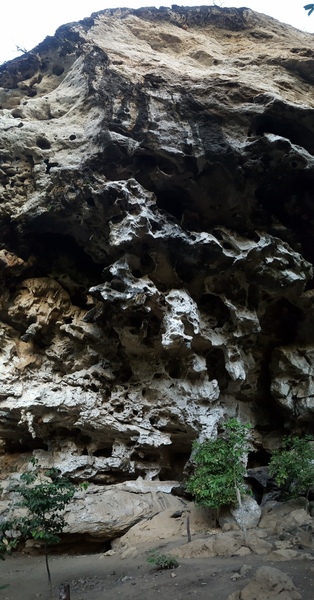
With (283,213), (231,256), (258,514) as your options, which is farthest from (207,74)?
(258,514)

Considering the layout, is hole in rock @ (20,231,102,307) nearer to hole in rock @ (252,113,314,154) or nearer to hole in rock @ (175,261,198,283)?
hole in rock @ (175,261,198,283)

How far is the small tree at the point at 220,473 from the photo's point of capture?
8.73 meters

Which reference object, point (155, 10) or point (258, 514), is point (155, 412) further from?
point (155, 10)

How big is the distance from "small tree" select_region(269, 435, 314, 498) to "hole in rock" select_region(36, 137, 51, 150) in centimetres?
1164

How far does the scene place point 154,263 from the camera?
11.6m

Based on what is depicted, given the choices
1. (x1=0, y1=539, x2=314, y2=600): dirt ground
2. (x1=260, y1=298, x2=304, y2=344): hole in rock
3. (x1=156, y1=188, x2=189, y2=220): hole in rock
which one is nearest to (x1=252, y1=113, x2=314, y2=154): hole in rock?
(x1=156, y1=188, x2=189, y2=220): hole in rock

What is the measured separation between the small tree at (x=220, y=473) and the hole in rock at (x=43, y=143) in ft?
33.9

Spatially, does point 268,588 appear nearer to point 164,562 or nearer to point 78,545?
point 164,562

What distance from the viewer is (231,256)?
11688 millimetres

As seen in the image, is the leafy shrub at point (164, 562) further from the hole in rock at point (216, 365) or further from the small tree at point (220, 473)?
the hole in rock at point (216, 365)

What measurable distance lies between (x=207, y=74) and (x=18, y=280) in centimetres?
922

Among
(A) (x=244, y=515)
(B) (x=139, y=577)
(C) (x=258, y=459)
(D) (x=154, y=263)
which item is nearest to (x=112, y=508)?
(B) (x=139, y=577)

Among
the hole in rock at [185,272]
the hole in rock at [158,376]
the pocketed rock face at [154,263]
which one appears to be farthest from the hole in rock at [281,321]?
the hole in rock at [158,376]

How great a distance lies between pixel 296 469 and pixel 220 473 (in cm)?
203
